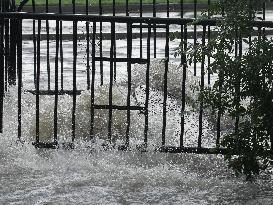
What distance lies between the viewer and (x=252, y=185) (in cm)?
756

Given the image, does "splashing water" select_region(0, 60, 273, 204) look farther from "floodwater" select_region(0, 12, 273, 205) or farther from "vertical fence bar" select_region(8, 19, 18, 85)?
"vertical fence bar" select_region(8, 19, 18, 85)

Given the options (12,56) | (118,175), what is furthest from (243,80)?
(12,56)

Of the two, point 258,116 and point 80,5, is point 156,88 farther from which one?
point 80,5

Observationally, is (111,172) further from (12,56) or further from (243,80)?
(12,56)

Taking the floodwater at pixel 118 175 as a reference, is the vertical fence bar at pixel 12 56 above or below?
above

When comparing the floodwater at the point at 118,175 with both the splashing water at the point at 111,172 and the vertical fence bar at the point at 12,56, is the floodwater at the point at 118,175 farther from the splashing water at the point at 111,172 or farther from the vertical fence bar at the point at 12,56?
the vertical fence bar at the point at 12,56

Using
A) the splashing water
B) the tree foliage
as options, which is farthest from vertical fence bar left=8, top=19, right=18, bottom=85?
the tree foliage

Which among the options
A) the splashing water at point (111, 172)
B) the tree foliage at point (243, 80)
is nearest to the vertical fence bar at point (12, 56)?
the splashing water at point (111, 172)

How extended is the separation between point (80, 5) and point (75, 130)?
66.2ft

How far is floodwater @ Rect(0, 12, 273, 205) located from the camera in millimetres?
7211

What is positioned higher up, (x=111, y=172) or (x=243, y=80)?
(x=243, y=80)

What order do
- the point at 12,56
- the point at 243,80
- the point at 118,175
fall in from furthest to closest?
the point at 12,56
the point at 118,175
the point at 243,80

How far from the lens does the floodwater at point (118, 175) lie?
284 inches

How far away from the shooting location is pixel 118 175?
7.84 metres
